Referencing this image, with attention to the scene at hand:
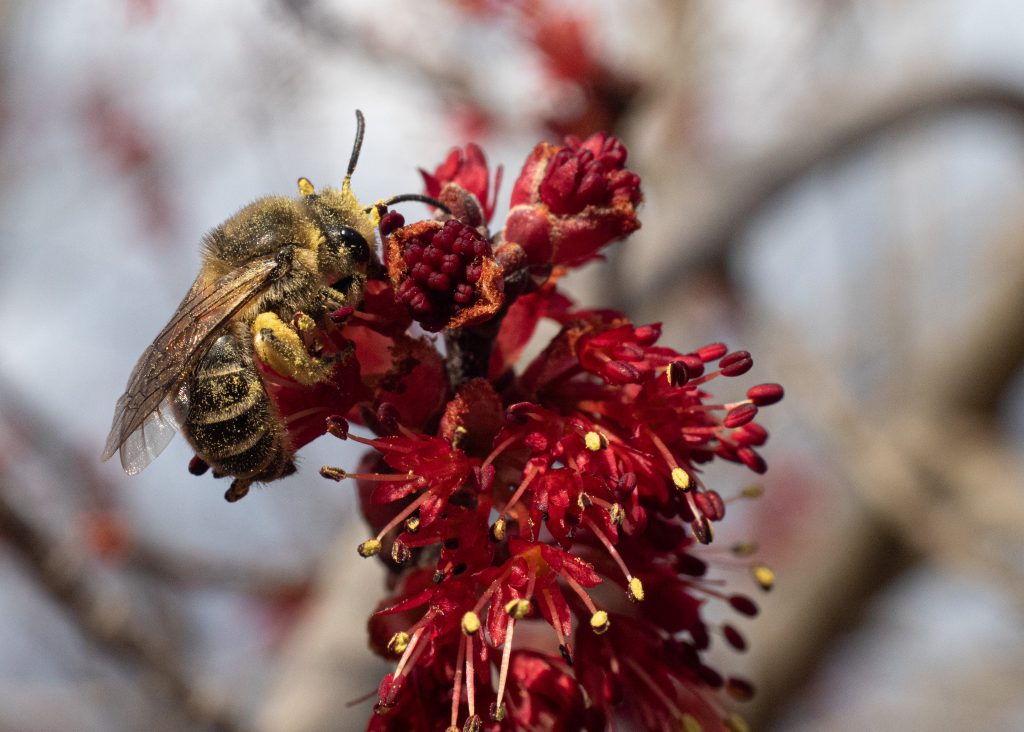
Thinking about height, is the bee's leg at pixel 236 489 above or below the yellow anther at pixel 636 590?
above

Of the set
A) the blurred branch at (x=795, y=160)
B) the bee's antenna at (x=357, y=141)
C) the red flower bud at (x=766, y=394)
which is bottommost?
the red flower bud at (x=766, y=394)

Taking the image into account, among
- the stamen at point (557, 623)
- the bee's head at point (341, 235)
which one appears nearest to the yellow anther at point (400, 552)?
the stamen at point (557, 623)

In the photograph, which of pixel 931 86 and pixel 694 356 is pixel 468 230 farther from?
pixel 931 86

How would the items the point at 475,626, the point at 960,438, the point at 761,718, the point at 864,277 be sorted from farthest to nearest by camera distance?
the point at 864,277 < the point at 960,438 < the point at 761,718 < the point at 475,626

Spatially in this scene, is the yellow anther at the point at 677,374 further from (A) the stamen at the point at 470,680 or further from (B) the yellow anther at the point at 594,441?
(A) the stamen at the point at 470,680

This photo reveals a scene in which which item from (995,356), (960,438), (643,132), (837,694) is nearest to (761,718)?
(960,438)

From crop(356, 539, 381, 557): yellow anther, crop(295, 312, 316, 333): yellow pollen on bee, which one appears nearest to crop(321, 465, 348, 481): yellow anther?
crop(356, 539, 381, 557): yellow anther
